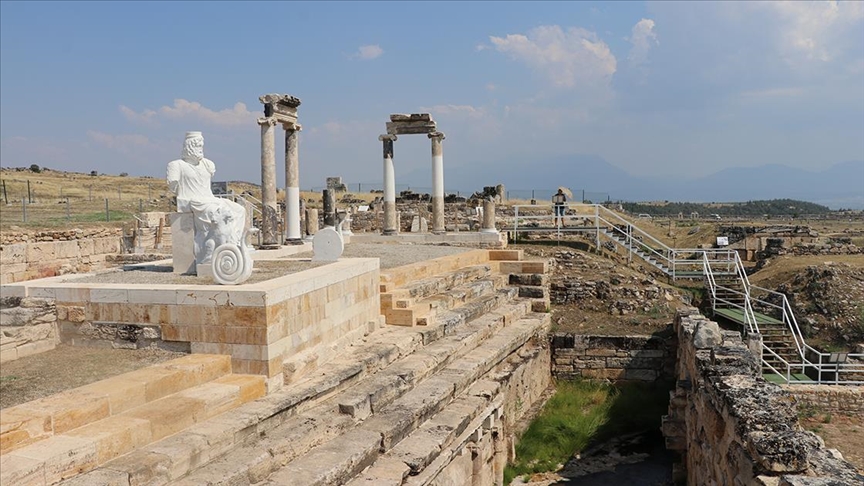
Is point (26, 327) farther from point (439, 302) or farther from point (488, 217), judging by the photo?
point (488, 217)

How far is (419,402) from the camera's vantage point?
7.93m

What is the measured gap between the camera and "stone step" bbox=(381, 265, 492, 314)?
34.6 ft

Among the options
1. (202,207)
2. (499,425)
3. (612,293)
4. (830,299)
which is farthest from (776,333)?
(202,207)

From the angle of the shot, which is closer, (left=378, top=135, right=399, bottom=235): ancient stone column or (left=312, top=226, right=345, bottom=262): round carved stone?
(left=312, top=226, right=345, bottom=262): round carved stone

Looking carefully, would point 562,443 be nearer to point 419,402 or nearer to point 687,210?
point 419,402

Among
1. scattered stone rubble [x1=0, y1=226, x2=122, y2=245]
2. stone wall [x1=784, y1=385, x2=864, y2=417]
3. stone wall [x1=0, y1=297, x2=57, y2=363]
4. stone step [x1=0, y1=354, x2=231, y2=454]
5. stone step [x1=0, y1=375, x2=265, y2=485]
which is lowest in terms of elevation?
stone wall [x1=784, y1=385, x2=864, y2=417]

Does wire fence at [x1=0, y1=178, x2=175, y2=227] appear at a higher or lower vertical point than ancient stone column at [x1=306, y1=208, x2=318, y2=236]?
higher

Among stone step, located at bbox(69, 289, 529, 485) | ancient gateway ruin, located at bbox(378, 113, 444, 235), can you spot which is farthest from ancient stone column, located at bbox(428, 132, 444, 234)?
stone step, located at bbox(69, 289, 529, 485)

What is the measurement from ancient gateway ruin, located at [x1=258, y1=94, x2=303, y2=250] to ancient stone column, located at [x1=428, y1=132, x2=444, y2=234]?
5.84 metres

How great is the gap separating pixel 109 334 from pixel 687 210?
81889mm

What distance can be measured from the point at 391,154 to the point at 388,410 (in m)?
14.7

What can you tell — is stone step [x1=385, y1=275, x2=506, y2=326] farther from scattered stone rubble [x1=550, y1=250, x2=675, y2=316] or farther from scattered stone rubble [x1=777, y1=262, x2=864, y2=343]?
scattered stone rubble [x1=777, y1=262, x2=864, y2=343]

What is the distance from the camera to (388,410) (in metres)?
7.59

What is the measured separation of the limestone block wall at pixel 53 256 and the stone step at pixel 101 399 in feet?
38.8
